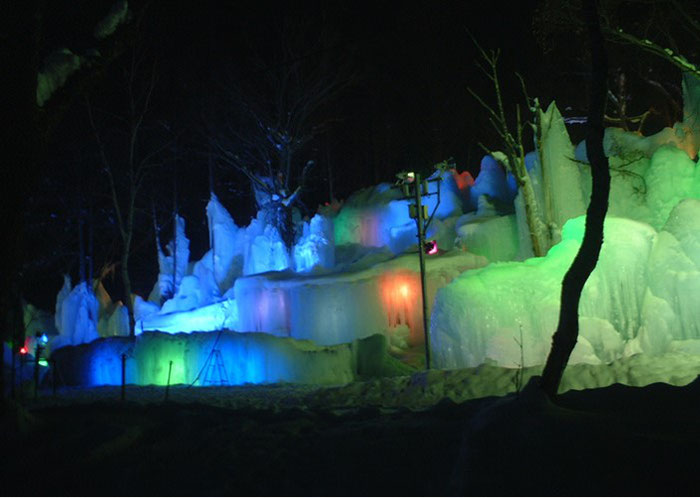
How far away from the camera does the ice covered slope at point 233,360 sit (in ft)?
53.2

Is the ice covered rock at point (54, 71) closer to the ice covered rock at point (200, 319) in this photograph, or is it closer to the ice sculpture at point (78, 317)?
the ice covered rock at point (200, 319)

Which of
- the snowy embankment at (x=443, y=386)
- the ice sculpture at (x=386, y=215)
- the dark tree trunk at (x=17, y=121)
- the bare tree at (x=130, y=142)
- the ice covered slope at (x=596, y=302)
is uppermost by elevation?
the bare tree at (x=130, y=142)

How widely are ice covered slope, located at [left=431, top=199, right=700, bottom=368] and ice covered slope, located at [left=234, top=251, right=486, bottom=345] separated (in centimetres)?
549

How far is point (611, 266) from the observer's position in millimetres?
13930

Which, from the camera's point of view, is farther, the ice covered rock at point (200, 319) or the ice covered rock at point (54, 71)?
the ice covered rock at point (200, 319)

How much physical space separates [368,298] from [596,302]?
8.57 metres

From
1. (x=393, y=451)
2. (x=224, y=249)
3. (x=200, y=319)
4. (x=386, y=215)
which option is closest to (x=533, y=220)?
(x=386, y=215)

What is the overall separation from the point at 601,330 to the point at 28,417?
1135 cm

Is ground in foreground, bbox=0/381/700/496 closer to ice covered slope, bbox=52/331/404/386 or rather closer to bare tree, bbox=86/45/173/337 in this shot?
ice covered slope, bbox=52/331/404/386

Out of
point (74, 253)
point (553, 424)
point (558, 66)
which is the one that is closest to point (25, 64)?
point (553, 424)

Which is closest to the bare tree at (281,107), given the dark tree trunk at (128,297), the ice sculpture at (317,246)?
the ice sculpture at (317,246)

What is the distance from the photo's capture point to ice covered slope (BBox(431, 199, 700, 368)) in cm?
1234

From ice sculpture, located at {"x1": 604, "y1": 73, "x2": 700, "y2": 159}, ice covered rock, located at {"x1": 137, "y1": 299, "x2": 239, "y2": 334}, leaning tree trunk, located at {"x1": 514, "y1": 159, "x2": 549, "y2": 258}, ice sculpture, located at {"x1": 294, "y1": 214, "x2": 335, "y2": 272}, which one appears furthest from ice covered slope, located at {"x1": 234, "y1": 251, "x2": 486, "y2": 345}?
ice sculpture, located at {"x1": 604, "y1": 73, "x2": 700, "y2": 159}

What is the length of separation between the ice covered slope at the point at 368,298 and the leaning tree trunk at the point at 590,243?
1464 cm
